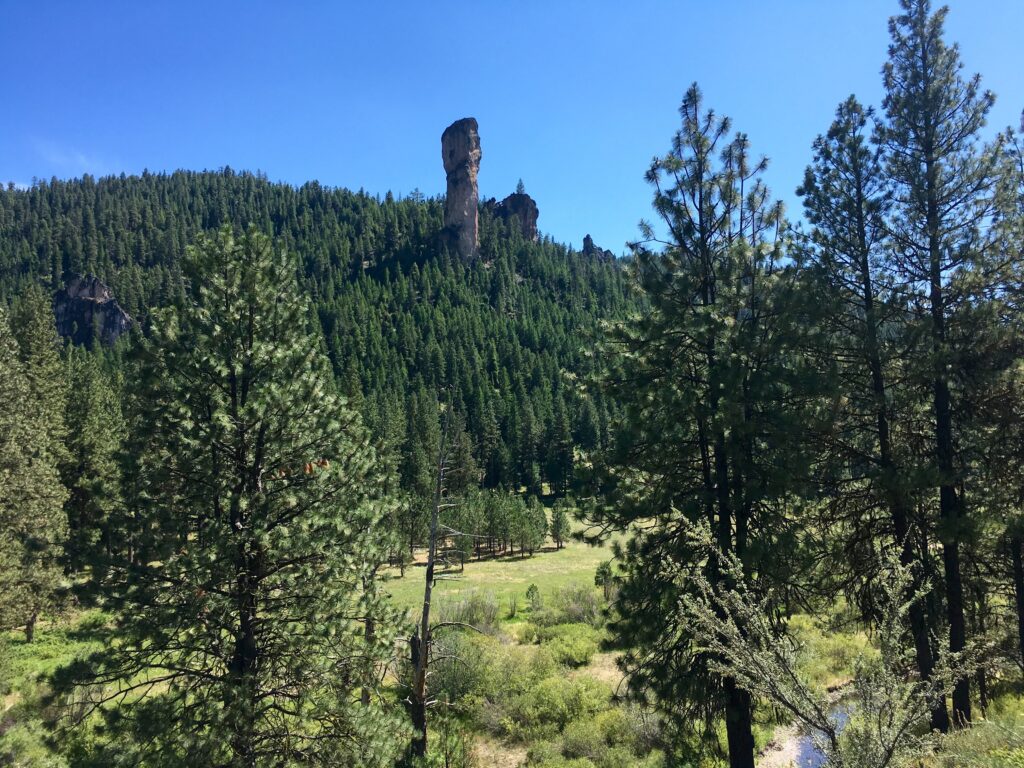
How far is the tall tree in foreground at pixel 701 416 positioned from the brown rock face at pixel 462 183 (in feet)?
492

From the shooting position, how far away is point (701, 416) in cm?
898

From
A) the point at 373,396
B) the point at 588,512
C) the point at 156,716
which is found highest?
the point at 373,396

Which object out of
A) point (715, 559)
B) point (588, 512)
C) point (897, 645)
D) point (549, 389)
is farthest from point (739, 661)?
point (549, 389)

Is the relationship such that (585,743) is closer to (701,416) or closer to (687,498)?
(687,498)

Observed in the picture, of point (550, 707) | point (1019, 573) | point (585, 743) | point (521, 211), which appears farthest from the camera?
point (521, 211)

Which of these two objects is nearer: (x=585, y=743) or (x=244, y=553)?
(x=244, y=553)

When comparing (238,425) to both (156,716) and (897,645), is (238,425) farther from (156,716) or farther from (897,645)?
(897,645)

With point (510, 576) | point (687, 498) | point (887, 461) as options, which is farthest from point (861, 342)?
point (510, 576)

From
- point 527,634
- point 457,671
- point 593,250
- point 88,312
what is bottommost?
point 527,634

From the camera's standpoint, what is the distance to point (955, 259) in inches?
388

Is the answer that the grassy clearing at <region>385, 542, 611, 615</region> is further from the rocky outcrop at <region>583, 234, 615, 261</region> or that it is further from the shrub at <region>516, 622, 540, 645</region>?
the rocky outcrop at <region>583, 234, 615, 261</region>

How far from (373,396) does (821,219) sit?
76300mm

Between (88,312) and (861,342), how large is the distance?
161m

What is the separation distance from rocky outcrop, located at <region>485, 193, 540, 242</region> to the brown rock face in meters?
21.0
